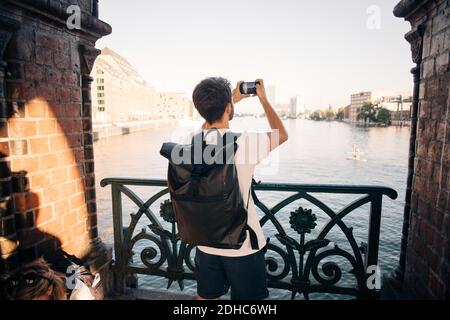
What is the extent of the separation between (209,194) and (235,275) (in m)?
0.55

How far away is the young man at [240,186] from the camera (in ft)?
5.63

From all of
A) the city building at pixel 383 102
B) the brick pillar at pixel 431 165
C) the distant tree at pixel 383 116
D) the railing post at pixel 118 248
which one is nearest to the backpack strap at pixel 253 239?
the brick pillar at pixel 431 165

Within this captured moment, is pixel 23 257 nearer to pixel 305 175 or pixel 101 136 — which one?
pixel 305 175

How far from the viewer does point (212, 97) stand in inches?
67.6

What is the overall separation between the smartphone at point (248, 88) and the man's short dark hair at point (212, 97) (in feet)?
0.70

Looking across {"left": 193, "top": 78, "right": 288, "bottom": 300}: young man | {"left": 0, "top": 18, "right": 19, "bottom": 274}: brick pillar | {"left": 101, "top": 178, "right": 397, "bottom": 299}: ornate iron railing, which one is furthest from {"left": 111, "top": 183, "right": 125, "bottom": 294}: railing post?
{"left": 193, "top": 78, "right": 288, "bottom": 300}: young man

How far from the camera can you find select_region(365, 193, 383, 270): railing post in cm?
250

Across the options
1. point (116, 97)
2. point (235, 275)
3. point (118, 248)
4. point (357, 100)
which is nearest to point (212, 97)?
point (235, 275)

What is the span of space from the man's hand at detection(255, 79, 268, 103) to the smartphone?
0.06ft

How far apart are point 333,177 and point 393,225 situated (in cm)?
1210

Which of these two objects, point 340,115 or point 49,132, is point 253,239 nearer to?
point 49,132

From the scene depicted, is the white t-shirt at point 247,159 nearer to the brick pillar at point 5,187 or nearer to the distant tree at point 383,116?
the brick pillar at point 5,187

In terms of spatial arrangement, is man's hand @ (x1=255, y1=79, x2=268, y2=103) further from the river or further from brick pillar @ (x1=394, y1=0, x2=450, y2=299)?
the river
